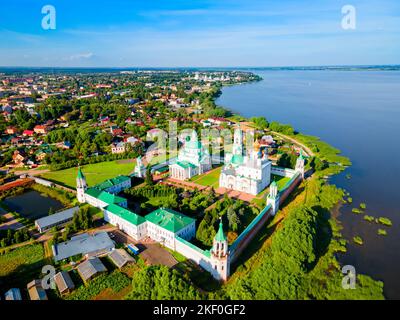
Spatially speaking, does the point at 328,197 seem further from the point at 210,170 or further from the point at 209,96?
the point at 209,96

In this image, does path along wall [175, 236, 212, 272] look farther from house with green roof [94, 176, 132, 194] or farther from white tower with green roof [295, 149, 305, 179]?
white tower with green roof [295, 149, 305, 179]

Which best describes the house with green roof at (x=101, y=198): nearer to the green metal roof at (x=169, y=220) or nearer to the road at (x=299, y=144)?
the green metal roof at (x=169, y=220)

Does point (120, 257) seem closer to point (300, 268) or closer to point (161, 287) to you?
point (161, 287)

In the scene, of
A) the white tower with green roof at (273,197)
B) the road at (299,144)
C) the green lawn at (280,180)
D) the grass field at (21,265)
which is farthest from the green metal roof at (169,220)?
the road at (299,144)

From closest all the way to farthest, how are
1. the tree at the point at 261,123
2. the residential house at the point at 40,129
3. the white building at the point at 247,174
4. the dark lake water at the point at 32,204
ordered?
the dark lake water at the point at 32,204 < the white building at the point at 247,174 < the residential house at the point at 40,129 < the tree at the point at 261,123

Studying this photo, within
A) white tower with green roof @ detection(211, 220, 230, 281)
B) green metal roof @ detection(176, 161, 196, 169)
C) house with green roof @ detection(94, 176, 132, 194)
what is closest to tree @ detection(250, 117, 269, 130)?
green metal roof @ detection(176, 161, 196, 169)

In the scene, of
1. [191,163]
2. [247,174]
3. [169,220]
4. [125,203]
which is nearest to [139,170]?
[191,163]
